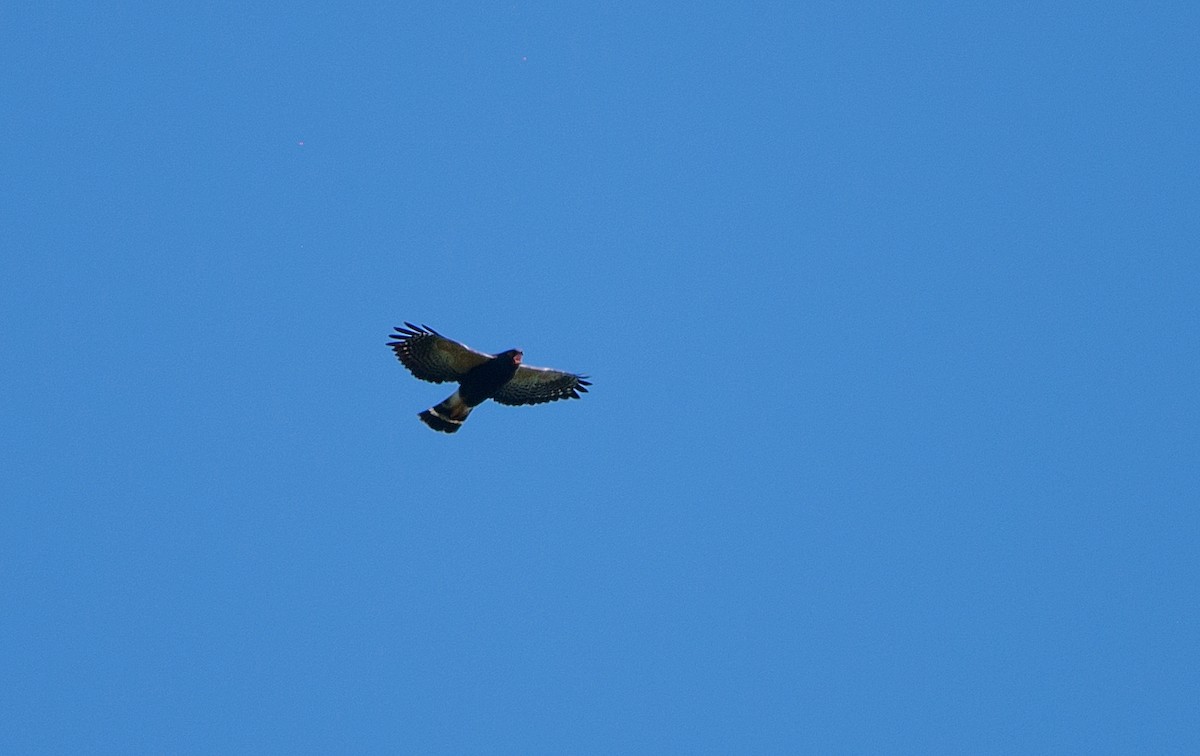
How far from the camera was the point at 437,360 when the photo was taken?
24.4m

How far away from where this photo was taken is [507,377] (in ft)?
80.5

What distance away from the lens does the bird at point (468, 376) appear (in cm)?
2414

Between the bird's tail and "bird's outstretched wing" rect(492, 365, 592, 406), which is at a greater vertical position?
"bird's outstretched wing" rect(492, 365, 592, 406)

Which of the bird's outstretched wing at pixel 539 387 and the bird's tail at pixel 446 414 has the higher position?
the bird's outstretched wing at pixel 539 387

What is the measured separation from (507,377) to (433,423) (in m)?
1.36

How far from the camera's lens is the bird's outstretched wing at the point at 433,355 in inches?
946

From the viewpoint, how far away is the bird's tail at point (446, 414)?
24953mm

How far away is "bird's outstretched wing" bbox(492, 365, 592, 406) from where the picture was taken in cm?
2502

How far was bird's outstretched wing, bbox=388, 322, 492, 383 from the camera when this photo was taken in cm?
2403

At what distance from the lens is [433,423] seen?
984 inches

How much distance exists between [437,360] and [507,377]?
1.02 metres

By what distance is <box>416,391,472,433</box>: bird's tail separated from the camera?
2495 centimetres

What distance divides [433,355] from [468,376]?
0.62m

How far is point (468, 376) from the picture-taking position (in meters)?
24.6
